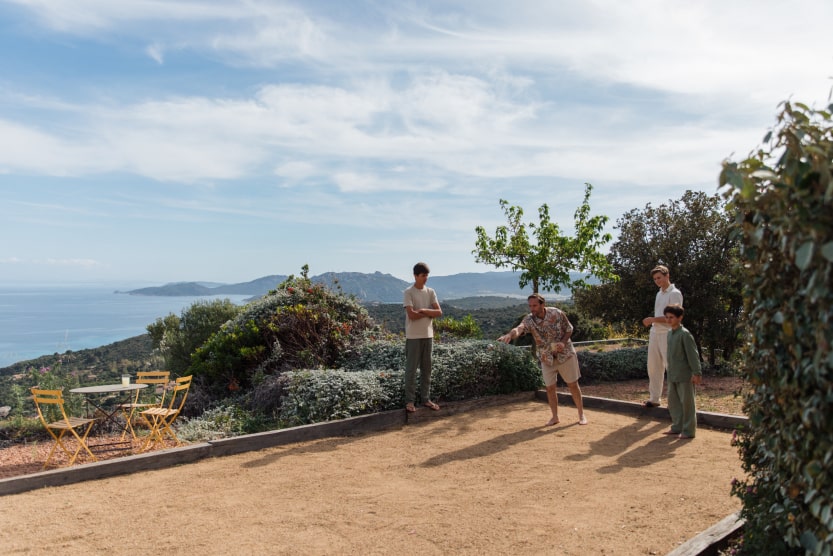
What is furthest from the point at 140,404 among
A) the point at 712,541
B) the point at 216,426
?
the point at 712,541

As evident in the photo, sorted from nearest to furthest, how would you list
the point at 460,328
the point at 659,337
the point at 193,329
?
the point at 659,337, the point at 460,328, the point at 193,329

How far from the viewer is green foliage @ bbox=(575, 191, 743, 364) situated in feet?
46.3

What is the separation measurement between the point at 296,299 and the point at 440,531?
802 centimetres

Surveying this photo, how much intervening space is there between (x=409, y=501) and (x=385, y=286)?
195 ft

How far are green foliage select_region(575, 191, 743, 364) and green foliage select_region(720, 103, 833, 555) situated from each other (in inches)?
453

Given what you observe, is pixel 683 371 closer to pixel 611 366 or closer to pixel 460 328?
pixel 611 366

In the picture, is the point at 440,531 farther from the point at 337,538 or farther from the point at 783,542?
the point at 783,542

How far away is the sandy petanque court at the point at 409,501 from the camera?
4262 millimetres

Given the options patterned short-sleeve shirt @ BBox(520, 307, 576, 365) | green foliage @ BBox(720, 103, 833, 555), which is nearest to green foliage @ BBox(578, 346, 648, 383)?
patterned short-sleeve shirt @ BBox(520, 307, 576, 365)

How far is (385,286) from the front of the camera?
211 feet

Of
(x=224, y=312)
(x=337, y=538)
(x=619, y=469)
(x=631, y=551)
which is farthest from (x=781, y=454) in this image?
(x=224, y=312)

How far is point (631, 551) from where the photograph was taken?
3992 millimetres

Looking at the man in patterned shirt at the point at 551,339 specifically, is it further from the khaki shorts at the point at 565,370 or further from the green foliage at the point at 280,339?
the green foliage at the point at 280,339

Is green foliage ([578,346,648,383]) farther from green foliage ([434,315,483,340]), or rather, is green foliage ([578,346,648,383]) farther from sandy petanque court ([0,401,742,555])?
sandy petanque court ([0,401,742,555])
